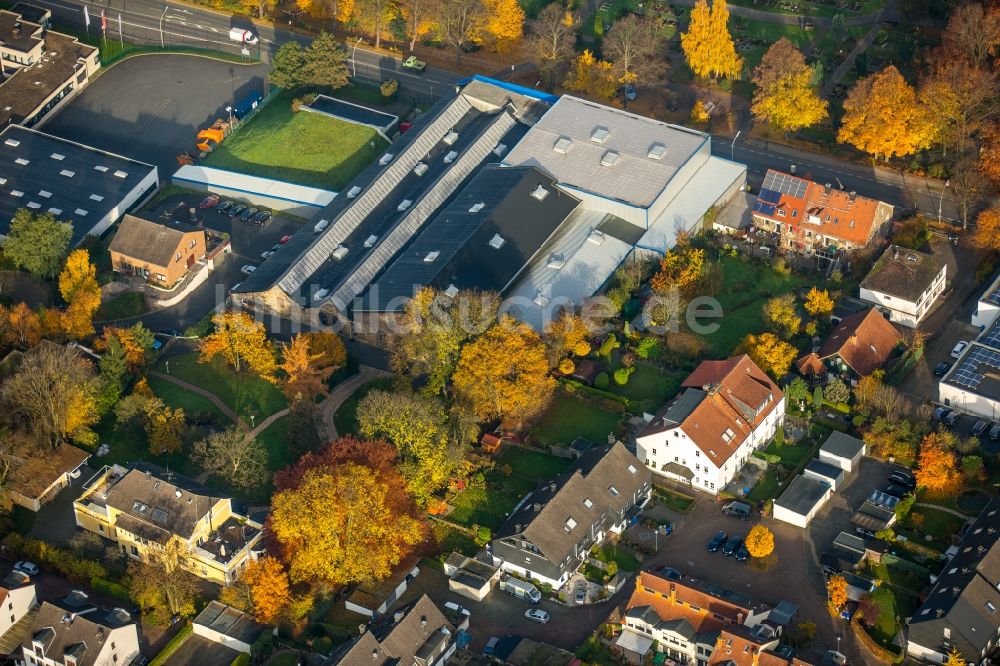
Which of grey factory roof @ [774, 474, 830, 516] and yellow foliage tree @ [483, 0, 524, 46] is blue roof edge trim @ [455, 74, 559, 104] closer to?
yellow foliage tree @ [483, 0, 524, 46]

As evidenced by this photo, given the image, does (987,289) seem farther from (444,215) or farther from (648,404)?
(444,215)

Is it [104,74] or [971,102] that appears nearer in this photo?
[971,102]

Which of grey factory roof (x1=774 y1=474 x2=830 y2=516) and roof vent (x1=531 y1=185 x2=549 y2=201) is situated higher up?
A: roof vent (x1=531 y1=185 x2=549 y2=201)

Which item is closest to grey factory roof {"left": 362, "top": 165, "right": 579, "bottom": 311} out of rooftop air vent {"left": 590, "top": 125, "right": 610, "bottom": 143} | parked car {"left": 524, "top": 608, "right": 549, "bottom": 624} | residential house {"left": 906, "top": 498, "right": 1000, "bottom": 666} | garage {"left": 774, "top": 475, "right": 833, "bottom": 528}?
rooftop air vent {"left": 590, "top": 125, "right": 610, "bottom": 143}

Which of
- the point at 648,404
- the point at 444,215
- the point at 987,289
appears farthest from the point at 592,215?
the point at 987,289

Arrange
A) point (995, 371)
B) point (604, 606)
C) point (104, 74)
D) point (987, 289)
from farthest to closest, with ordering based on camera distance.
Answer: point (104, 74)
point (987, 289)
point (995, 371)
point (604, 606)

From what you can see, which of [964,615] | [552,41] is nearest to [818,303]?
[964,615]
